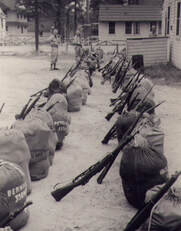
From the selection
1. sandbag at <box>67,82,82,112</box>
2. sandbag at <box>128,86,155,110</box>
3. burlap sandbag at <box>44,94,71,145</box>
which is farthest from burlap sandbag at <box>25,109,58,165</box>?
sandbag at <box>67,82,82,112</box>

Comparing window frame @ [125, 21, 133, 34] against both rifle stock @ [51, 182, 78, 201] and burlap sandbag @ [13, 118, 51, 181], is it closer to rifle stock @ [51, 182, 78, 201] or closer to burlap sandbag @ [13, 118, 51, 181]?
burlap sandbag @ [13, 118, 51, 181]

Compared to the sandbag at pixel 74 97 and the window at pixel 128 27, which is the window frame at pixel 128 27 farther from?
the sandbag at pixel 74 97

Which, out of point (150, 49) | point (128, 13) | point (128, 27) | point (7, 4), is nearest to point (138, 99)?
point (150, 49)

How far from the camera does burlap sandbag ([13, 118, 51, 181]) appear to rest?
16.8ft

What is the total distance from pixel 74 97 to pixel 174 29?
10768 mm

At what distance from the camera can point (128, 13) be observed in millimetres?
42312

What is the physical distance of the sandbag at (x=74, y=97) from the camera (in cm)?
923

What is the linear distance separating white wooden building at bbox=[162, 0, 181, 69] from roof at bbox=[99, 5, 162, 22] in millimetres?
20398

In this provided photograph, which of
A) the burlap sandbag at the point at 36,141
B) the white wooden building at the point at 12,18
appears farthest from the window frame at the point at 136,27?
the burlap sandbag at the point at 36,141

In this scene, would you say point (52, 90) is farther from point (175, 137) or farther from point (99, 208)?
point (99, 208)

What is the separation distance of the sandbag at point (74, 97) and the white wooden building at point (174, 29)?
8.75 meters

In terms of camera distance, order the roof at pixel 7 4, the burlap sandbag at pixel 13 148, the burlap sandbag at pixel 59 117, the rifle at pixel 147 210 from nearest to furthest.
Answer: the rifle at pixel 147 210 → the burlap sandbag at pixel 13 148 → the burlap sandbag at pixel 59 117 → the roof at pixel 7 4

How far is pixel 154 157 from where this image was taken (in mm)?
4352

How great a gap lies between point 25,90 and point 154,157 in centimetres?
871
